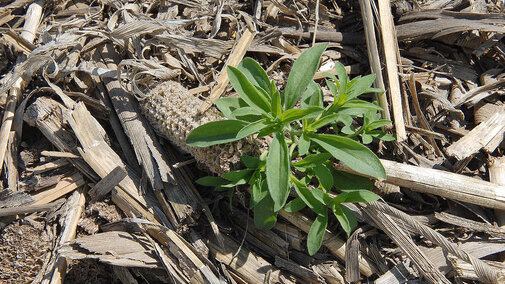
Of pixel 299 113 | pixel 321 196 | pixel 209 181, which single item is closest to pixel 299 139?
pixel 299 113

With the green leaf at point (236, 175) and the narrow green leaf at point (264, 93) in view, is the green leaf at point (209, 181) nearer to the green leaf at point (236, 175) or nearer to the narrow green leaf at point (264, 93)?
the green leaf at point (236, 175)

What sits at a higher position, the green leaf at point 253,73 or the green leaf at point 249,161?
the green leaf at point 253,73

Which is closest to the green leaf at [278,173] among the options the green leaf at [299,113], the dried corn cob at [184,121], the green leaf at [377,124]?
the green leaf at [299,113]

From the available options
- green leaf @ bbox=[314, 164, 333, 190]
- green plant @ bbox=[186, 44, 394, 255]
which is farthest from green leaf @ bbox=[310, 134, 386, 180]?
green leaf @ bbox=[314, 164, 333, 190]

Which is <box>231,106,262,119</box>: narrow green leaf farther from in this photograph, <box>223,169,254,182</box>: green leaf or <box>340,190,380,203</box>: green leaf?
<box>340,190,380,203</box>: green leaf

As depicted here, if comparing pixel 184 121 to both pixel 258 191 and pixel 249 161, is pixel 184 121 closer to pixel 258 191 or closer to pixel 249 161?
pixel 249 161

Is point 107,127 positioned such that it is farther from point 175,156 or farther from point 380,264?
point 380,264
